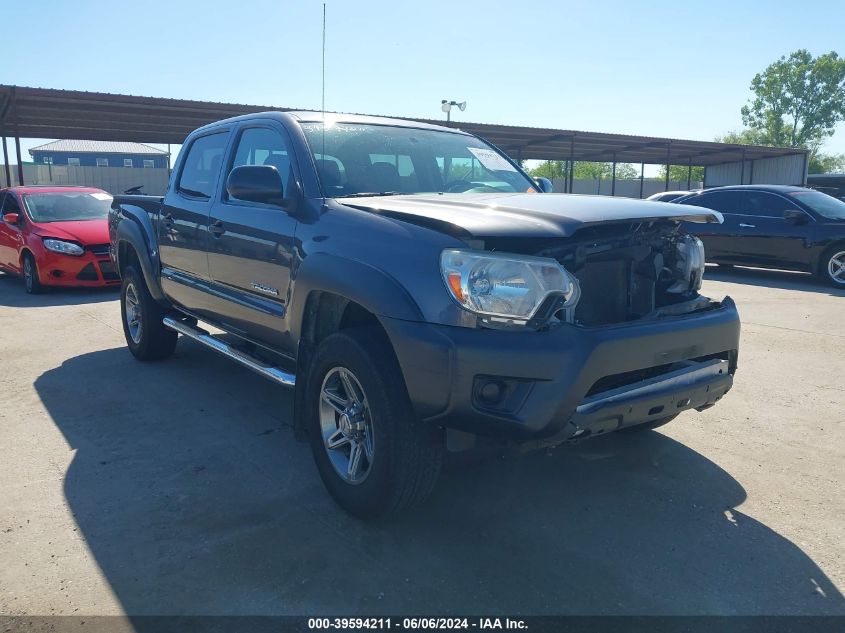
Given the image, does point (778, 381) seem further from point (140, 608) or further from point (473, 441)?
point (140, 608)

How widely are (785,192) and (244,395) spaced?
33.7ft

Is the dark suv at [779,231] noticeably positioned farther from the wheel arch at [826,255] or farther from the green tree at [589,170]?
the green tree at [589,170]

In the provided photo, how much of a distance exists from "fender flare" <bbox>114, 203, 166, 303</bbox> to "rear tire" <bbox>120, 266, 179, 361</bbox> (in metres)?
0.19

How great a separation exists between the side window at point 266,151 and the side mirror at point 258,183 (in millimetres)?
133

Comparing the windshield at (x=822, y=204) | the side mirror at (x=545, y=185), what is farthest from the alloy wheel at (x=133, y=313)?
the windshield at (x=822, y=204)

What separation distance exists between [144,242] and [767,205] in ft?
33.4

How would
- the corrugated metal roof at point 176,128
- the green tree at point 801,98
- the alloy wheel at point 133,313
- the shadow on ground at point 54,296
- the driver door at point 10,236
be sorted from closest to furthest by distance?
the alloy wheel at point 133,313 → the shadow on ground at point 54,296 → the driver door at point 10,236 → the corrugated metal roof at point 176,128 → the green tree at point 801,98

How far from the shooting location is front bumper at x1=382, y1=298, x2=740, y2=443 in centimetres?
266

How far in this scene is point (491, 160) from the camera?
188 inches

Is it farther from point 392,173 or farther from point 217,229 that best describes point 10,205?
point 392,173

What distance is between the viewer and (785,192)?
466 inches

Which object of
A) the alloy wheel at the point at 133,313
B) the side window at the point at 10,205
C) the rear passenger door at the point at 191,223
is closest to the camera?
the rear passenger door at the point at 191,223

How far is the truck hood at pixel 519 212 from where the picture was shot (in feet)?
9.14

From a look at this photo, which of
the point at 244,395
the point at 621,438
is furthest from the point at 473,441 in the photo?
the point at 244,395
